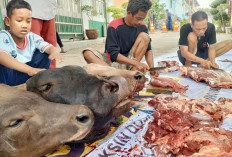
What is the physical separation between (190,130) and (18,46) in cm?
248

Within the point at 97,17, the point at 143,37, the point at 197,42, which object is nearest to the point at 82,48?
the point at 97,17

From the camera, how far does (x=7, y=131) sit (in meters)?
1.33

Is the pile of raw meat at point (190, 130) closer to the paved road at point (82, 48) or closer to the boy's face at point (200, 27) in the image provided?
the boy's face at point (200, 27)

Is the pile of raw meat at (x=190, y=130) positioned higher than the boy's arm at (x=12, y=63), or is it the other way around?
the boy's arm at (x=12, y=63)

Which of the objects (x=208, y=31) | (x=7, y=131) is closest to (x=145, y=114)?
(x=7, y=131)

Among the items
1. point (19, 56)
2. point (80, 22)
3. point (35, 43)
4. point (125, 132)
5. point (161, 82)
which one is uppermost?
point (80, 22)

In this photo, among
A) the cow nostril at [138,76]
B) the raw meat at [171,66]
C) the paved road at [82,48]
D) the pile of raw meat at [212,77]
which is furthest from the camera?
the paved road at [82,48]

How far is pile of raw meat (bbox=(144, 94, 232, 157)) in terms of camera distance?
1661 millimetres

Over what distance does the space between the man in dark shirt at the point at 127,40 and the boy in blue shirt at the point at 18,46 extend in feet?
3.25

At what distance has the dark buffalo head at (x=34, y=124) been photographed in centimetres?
134

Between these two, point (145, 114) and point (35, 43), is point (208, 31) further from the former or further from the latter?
point (35, 43)

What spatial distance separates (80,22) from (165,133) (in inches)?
495

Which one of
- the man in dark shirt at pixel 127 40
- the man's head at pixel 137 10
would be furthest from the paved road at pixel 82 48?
the man's head at pixel 137 10

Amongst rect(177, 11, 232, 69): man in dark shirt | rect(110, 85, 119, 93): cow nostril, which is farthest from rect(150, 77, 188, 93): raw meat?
rect(110, 85, 119, 93): cow nostril
